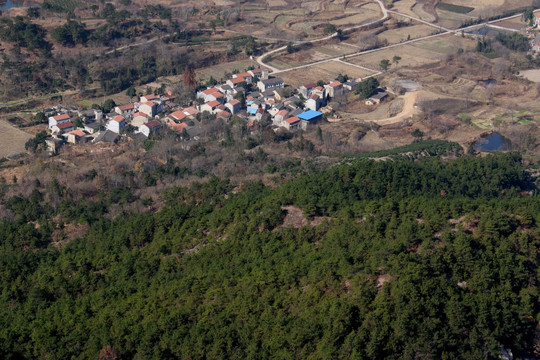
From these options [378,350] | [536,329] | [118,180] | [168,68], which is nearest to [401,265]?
[378,350]

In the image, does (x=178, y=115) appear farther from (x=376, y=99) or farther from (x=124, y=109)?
(x=376, y=99)

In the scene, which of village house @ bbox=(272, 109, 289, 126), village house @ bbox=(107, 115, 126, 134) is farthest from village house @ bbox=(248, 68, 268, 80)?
village house @ bbox=(107, 115, 126, 134)

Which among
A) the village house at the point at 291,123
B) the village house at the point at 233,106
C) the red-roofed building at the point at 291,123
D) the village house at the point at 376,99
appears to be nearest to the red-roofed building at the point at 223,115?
the village house at the point at 233,106

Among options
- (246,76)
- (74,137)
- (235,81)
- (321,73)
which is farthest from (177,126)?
(321,73)

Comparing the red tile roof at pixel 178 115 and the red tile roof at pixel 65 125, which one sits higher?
the red tile roof at pixel 65 125

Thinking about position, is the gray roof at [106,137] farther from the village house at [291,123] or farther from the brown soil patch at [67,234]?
the brown soil patch at [67,234]
